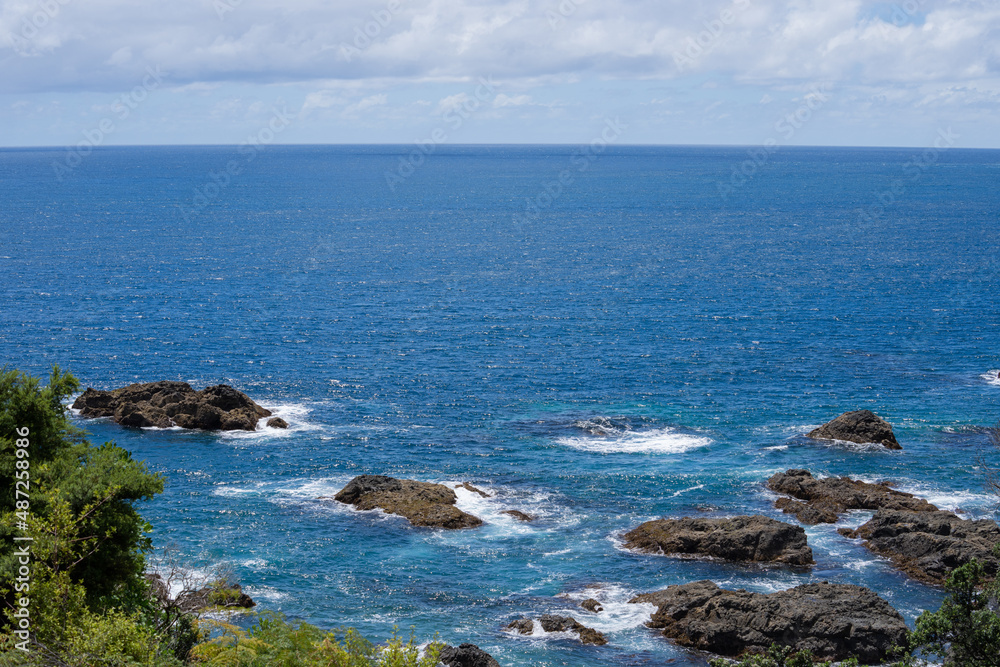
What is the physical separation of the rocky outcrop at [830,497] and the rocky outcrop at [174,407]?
1937 inches

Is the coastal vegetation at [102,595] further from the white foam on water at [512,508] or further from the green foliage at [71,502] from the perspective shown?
the white foam on water at [512,508]

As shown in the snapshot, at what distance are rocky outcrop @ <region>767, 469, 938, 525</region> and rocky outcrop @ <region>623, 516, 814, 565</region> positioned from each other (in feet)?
19.5

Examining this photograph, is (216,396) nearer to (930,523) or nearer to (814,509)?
(814,509)

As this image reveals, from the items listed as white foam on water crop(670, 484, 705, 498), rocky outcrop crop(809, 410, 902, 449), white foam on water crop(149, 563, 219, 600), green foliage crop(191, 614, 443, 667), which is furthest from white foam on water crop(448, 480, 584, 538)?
green foliage crop(191, 614, 443, 667)

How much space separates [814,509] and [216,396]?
55.6 m

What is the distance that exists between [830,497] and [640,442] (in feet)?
61.4

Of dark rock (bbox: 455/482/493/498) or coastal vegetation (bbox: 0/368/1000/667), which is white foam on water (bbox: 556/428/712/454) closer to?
dark rock (bbox: 455/482/493/498)

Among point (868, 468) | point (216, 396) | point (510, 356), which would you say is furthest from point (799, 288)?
point (216, 396)

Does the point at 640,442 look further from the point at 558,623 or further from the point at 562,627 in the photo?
the point at 562,627

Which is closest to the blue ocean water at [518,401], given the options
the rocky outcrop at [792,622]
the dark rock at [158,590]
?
the rocky outcrop at [792,622]

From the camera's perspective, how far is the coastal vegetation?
105 ft

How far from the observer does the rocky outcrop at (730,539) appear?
64375mm

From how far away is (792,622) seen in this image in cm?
5356

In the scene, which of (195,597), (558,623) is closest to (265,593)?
(195,597)
